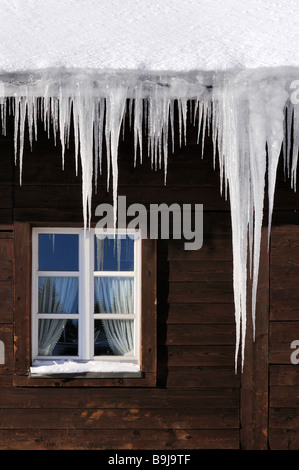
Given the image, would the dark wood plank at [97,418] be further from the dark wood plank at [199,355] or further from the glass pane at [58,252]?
the glass pane at [58,252]

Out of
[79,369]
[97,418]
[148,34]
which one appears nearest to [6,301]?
[79,369]

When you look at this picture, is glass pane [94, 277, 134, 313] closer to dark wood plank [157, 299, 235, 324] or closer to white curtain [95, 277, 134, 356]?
white curtain [95, 277, 134, 356]

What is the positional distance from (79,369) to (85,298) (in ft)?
1.81

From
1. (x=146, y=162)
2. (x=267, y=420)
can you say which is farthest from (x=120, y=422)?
(x=146, y=162)

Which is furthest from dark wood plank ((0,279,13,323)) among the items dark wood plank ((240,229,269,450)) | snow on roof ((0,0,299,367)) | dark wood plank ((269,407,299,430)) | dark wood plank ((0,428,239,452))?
dark wood plank ((269,407,299,430))

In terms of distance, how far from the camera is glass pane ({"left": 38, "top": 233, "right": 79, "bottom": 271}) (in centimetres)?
448

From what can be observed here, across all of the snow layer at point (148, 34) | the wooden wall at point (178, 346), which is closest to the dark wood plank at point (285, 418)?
the wooden wall at point (178, 346)

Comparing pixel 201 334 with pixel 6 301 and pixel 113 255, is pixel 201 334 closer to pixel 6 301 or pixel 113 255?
pixel 113 255

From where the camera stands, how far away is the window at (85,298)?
4.43 metres

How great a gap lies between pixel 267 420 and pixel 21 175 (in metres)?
2.74

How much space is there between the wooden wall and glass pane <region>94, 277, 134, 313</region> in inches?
10.7

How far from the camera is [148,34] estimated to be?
13.1 feet

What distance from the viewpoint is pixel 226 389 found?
14.5 ft

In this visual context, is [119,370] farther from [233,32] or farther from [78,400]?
[233,32]
